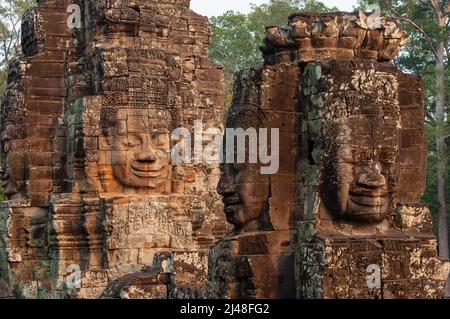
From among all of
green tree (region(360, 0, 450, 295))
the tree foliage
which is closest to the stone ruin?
green tree (region(360, 0, 450, 295))

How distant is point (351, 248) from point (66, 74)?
9150 mm

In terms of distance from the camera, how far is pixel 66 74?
18.6m

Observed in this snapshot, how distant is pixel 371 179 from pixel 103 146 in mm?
6922

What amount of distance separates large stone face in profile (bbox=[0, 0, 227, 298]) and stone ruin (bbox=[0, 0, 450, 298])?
0.02 metres

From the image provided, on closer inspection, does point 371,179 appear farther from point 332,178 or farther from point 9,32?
point 9,32

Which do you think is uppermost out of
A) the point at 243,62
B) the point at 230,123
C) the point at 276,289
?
the point at 243,62

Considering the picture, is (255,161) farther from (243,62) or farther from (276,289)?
(243,62)

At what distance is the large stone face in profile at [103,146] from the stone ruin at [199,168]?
0.08 ft

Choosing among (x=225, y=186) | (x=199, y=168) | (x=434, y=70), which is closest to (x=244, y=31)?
(x=434, y=70)

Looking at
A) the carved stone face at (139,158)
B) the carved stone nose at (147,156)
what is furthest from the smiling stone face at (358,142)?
the carved stone face at (139,158)

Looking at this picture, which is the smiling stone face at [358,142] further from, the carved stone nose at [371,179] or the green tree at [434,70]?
the green tree at [434,70]

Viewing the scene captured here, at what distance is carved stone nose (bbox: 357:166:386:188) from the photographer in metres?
10.6

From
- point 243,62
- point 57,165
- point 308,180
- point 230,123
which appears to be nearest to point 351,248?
point 308,180

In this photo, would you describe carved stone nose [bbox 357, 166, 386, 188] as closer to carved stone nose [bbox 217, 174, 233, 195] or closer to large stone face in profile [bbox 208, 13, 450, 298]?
large stone face in profile [bbox 208, 13, 450, 298]
